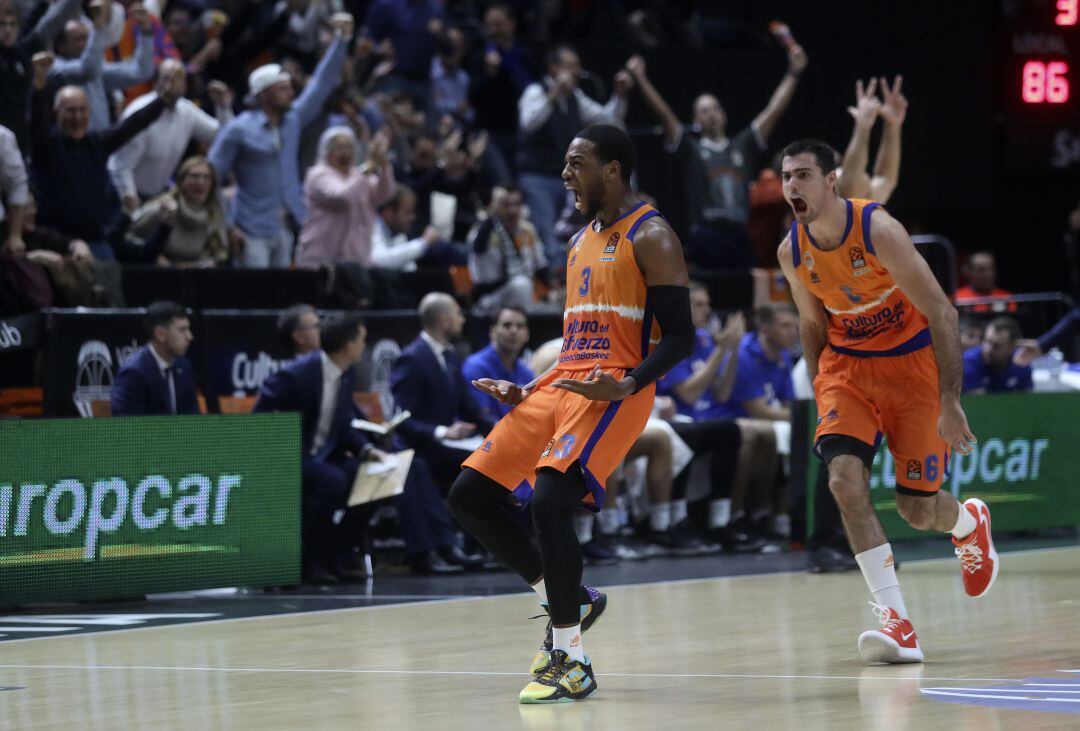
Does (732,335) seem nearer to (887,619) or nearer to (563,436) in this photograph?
(887,619)

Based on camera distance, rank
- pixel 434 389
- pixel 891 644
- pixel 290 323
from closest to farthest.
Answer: pixel 891 644 < pixel 290 323 < pixel 434 389

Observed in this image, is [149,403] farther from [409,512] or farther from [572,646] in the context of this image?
[572,646]

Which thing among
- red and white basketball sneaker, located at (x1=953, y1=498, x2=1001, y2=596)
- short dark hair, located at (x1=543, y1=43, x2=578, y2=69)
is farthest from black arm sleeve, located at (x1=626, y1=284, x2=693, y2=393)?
short dark hair, located at (x1=543, y1=43, x2=578, y2=69)

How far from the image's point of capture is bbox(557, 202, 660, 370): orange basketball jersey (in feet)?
20.4

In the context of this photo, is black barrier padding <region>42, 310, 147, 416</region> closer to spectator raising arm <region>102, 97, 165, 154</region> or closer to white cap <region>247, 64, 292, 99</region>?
spectator raising arm <region>102, 97, 165, 154</region>

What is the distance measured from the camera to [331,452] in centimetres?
1112

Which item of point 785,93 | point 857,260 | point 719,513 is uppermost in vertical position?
point 785,93

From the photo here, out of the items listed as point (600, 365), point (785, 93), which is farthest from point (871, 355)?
point (785, 93)

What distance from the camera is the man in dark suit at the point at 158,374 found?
1036cm

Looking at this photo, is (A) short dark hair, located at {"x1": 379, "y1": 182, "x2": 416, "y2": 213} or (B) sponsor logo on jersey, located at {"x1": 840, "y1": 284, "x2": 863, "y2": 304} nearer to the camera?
(B) sponsor logo on jersey, located at {"x1": 840, "y1": 284, "x2": 863, "y2": 304}

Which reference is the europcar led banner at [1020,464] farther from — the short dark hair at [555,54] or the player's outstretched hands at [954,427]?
the player's outstretched hands at [954,427]

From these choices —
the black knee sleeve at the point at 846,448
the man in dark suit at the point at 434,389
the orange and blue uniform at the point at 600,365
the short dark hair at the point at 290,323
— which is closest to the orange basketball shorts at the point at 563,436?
the orange and blue uniform at the point at 600,365

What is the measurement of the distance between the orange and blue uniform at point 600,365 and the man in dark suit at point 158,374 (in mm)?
4659

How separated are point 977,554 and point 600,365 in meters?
2.50
